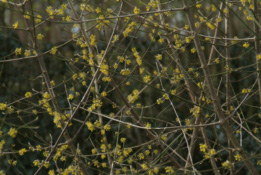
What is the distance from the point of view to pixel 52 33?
19.1 feet

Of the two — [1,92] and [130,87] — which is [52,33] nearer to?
[1,92]

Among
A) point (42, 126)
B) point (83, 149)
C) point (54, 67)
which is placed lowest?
point (83, 149)

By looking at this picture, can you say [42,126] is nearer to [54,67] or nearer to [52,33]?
[54,67]

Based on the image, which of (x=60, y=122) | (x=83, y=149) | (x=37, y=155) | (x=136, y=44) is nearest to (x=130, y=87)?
(x=136, y=44)

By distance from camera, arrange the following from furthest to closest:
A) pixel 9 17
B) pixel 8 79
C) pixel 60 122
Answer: pixel 9 17 < pixel 8 79 < pixel 60 122

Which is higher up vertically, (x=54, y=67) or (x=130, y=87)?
(x=54, y=67)

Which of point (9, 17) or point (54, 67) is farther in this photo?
point (9, 17)

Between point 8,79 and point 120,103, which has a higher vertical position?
point 8,79

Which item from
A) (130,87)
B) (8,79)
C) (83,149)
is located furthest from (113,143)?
(8,79)

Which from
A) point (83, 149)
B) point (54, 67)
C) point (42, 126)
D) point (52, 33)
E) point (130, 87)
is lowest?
point (83, 149)

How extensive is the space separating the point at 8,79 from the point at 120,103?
1553 millimetres

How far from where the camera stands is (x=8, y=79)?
5.23 meters

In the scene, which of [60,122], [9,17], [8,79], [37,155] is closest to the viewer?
[60,122]

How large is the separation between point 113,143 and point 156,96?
0.83 meters
